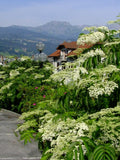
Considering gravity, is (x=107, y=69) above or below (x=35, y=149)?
above

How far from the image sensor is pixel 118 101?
3594 mm

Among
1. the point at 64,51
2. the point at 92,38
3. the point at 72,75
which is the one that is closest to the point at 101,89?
the point at 72,75

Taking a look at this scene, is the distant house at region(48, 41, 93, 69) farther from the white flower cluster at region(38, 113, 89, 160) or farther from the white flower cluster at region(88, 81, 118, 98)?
the white flower cluster at region(88, 81, 118, 98)

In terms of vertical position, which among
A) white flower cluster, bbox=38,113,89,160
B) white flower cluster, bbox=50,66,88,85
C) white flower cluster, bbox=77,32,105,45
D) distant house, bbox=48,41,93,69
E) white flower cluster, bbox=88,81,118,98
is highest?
white flower cluster, bbox=77,32,105,45

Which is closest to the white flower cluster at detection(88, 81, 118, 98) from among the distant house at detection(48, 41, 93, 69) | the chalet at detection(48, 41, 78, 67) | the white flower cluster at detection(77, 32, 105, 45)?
the white flower cluster at detection(77, 32, 105, 45)

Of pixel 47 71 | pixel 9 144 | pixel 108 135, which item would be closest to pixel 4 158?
pixel 9 144

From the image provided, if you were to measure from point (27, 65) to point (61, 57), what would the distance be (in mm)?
45286

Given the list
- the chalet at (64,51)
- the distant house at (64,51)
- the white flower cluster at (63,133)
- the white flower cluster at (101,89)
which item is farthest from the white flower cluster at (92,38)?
the chalet at (64,51)

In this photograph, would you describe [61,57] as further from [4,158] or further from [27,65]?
[4,158]

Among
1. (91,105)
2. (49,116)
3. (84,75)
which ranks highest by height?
(84,75)

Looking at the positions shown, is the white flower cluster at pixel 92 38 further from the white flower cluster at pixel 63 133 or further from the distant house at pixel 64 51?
the distant house at pixel 64 51

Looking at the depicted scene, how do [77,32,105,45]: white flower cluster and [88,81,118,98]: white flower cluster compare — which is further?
[77,32,105,45]: white flower cluster

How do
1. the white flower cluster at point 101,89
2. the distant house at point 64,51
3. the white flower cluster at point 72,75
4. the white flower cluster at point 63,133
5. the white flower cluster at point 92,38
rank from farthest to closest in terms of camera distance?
the distant house at point 64,51 < the white flower cluster at point 92,38 < the white flower cluster at point 72,75 < the white flower cluster at point 101,89 < the white flower cluster at point 63,133

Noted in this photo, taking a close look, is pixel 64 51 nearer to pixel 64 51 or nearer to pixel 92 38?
pixel 64 51
